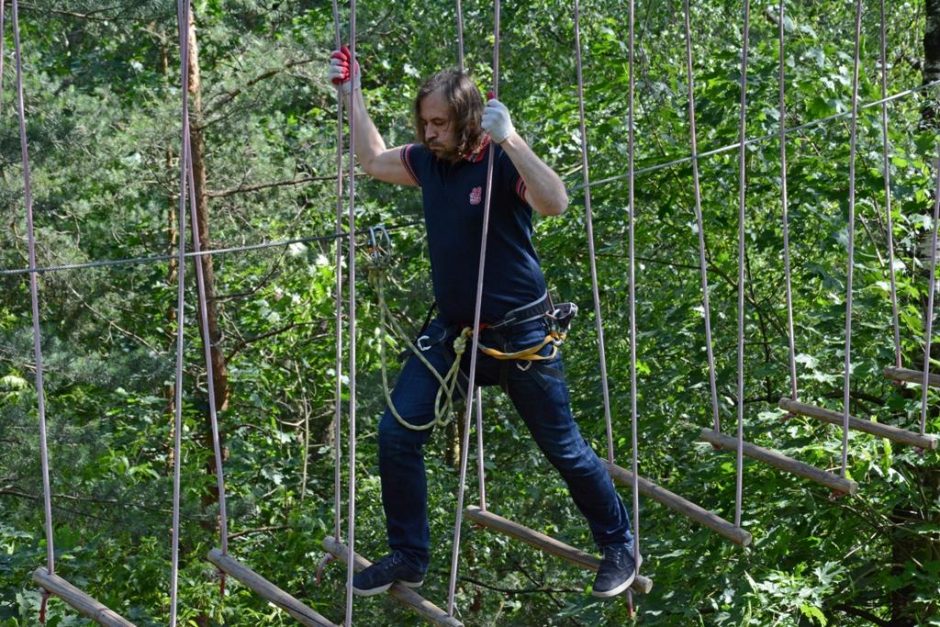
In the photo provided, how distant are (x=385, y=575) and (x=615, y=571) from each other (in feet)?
1.62

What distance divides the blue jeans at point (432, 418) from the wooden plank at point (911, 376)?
52.1 inches

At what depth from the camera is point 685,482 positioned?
6.30 metres

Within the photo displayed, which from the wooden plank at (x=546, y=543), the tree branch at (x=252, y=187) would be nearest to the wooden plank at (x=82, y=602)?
the wooden plank at (x=546, y=543)

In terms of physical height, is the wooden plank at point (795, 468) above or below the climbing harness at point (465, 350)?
below

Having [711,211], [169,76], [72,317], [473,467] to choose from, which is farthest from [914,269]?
[169,76]

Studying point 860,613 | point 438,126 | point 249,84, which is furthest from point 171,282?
point 438,126

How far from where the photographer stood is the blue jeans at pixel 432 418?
9.58 ft

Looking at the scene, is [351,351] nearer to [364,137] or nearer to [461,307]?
[461,307]

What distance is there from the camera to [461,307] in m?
2.94

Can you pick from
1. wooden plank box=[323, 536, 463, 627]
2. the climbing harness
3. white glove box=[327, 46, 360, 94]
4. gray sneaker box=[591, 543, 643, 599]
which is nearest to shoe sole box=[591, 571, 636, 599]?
gray sneaker box=[591, 543, 643, 599]

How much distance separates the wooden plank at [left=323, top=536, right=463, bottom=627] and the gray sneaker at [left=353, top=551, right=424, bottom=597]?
0.02 meters

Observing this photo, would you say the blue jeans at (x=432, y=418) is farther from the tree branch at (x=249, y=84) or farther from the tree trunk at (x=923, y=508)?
the tree branch at (x=249, y=84)

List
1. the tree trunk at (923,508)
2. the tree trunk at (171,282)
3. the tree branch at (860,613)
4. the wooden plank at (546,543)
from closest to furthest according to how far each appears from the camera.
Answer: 1. the wooden plank at (546,543)
2. the tree trunk at (923,508)
3. the tree branch at (860,613)
4. the tree trunk at (171,282)

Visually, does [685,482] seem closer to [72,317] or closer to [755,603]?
[755,603]
